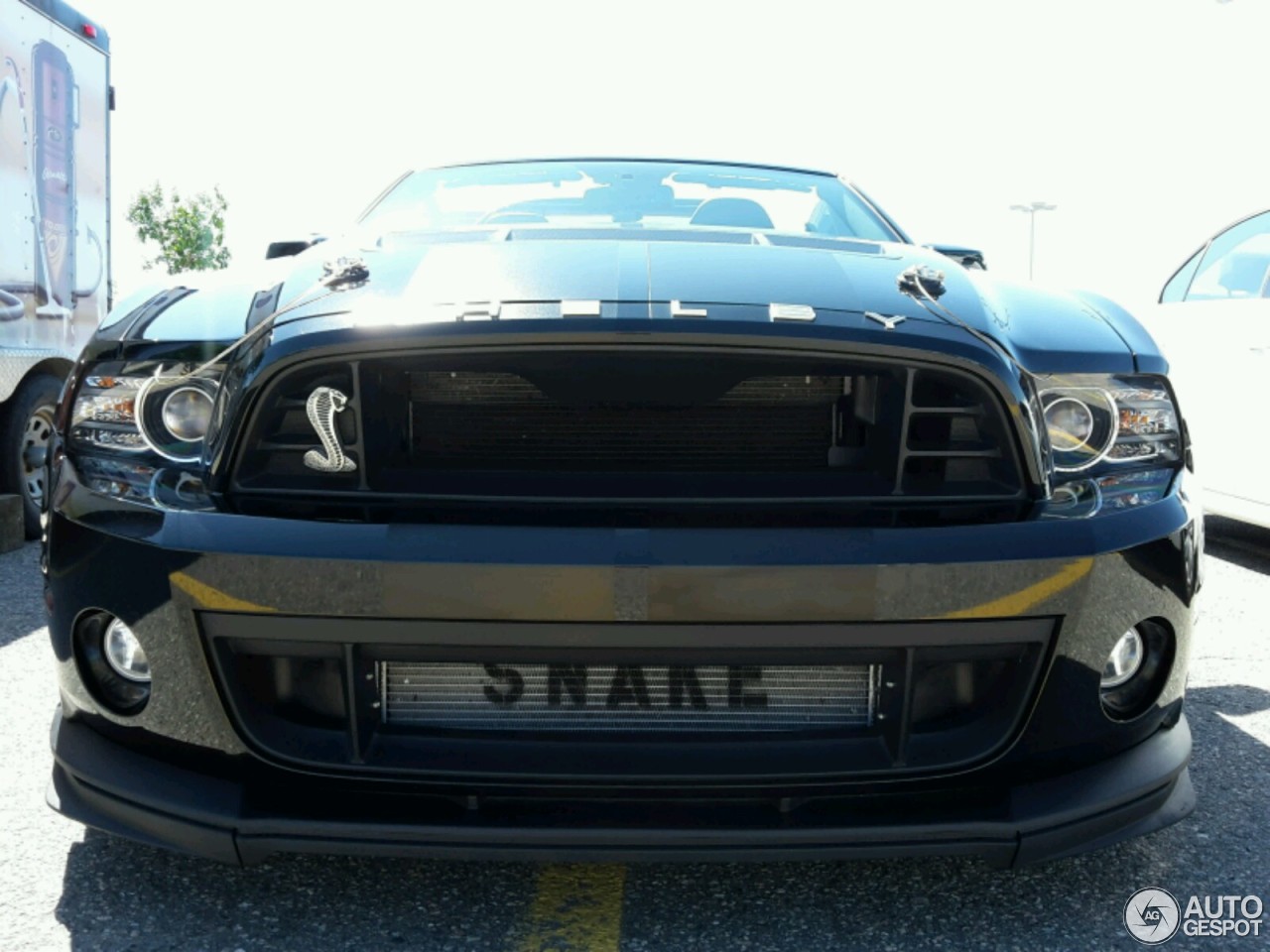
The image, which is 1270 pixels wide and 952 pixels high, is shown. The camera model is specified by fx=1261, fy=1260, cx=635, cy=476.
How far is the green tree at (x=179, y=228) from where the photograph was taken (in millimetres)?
59438

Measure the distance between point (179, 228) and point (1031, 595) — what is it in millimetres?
63233

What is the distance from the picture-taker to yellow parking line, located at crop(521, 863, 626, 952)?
85.1 inches

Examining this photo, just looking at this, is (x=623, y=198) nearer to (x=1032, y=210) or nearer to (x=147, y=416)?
(x=147, y=416)

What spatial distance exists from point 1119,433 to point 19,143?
5.42 meters

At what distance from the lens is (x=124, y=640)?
206cm

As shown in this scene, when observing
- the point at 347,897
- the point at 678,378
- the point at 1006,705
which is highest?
the point at 678,378

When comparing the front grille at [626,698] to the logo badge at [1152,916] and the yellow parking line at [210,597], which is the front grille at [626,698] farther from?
the logo badge at [1152,916]

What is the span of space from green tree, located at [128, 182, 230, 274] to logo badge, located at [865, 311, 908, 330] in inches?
2406

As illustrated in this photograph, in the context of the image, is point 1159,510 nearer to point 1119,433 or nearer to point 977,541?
point 1119,433

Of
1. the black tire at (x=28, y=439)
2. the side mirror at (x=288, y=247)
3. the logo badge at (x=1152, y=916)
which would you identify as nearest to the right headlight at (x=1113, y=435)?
the logo badge at (x=1152, y=916)

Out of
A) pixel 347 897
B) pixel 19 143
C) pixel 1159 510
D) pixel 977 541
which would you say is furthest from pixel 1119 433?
pixel 19 143

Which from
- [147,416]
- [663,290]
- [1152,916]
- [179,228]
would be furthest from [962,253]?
[179,228]

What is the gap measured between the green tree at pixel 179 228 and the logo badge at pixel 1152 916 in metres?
61.2

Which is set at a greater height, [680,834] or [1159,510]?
[1159,510]
